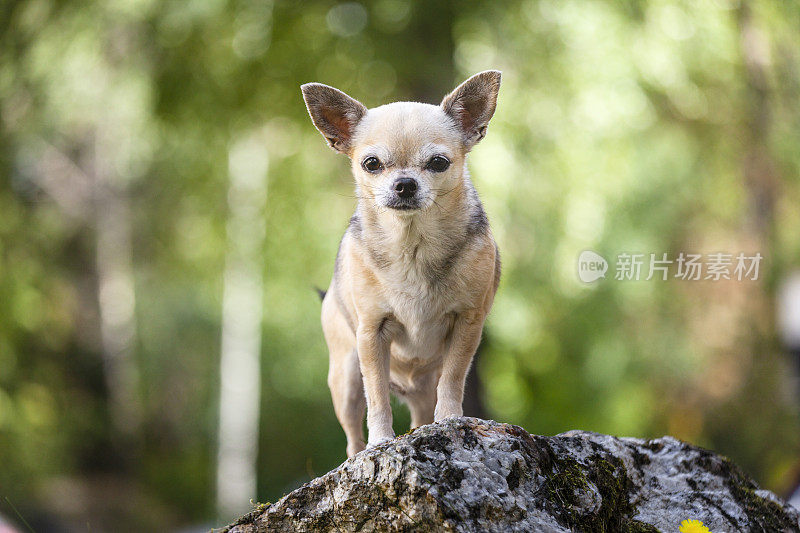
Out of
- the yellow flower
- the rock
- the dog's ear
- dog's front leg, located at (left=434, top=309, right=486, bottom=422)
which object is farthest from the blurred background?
dog's front leg, located at (left=434, top=309, right=486, bottom=422)

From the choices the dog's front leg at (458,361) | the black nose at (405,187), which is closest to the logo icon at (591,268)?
the dog's front leg at (458,361)

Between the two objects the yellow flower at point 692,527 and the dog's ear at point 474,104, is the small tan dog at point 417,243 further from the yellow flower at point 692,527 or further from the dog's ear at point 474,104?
the yellow flower at point 692,527

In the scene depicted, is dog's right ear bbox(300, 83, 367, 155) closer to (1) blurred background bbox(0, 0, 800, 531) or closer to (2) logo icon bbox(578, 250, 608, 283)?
(2) logo icon bbox(578, 250, 608, 283)

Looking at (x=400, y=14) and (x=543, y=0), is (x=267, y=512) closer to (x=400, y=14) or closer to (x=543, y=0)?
(x=400, y=14)

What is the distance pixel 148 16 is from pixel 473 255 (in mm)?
7565

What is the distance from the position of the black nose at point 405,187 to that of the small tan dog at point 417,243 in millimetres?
103

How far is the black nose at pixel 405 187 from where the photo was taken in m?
3.20

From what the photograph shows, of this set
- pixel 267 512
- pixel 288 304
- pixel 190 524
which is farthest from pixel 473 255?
pixel 190 524

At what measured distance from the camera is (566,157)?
10523mm

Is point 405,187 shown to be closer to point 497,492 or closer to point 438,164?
point 438,164

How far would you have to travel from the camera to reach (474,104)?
Result: 346 centimetres

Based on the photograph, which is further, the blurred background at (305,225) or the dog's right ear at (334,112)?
the blurred background at (305,225)

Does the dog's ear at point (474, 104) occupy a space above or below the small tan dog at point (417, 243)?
above

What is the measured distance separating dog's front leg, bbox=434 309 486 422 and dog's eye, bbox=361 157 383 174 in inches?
28.7
